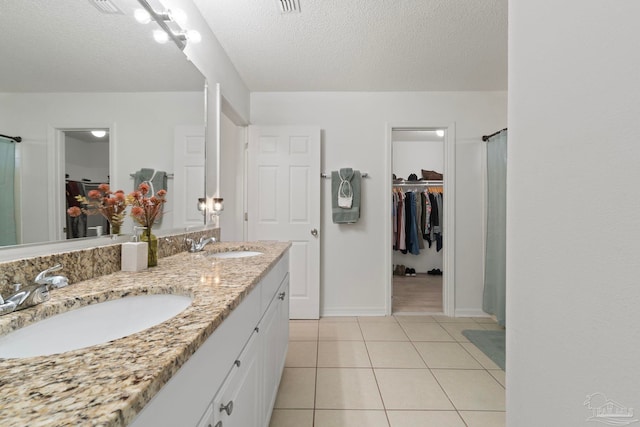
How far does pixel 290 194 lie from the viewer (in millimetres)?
2877

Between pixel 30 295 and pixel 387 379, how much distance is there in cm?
186

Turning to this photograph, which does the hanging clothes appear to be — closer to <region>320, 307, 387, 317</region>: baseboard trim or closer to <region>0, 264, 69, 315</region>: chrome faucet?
<region>320, 307, 387, 317</region>: baseboard trim

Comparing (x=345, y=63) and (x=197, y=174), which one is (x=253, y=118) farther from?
(x=197, y=174)

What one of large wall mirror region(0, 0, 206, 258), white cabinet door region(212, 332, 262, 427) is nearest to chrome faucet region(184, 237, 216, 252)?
large wall mirror region(0, 0, 206, 258)

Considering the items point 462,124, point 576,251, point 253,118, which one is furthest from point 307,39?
point 576,251

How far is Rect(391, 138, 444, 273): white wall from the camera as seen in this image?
4.80 m

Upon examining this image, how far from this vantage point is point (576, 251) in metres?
0.48

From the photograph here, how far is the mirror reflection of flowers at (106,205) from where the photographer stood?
101 cm

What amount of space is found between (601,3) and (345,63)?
2220 mm

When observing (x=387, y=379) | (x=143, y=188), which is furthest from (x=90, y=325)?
(x=387, y=379)

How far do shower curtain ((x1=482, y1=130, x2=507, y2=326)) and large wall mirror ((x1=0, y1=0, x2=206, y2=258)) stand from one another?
271 centimetres

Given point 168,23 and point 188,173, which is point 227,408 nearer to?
point 188,173

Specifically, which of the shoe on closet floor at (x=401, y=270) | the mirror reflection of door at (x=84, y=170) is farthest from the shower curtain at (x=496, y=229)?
the mirror reflection of door at (x=84, y=170)

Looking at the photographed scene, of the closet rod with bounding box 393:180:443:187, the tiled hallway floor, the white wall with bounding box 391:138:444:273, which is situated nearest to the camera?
the tiled hallway floor
